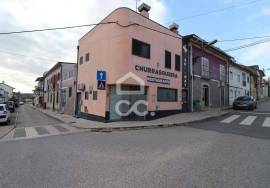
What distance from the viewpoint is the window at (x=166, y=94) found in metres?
14.8

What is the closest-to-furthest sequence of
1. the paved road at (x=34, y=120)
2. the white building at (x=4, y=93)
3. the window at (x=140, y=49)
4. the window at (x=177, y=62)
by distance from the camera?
the window at (x=140, y=49), the paved road at (x=34, y=120), the window at (x=177, y=62), the white building at (x=4, y=93)

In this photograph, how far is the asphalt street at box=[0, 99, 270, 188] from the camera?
3.79 m

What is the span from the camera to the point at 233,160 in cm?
500

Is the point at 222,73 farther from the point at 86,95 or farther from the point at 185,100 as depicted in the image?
the point at 86,95

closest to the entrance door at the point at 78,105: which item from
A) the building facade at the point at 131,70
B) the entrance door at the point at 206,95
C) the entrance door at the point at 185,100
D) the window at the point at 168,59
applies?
the building facade at the point at 131,70

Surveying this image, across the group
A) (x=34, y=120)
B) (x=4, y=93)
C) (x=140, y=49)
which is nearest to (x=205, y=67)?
(x=140, y=49)

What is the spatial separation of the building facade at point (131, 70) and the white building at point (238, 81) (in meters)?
14.0

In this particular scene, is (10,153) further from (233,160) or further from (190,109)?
(190,109)

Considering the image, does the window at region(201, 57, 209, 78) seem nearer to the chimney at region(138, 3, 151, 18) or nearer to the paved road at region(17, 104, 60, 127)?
the chimney at region(138, 3, 151, 18)

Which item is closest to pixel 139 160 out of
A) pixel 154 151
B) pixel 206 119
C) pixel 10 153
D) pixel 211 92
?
pixel 154 151

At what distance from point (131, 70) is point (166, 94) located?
4142 millimetres

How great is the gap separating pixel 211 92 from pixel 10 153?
20.0m

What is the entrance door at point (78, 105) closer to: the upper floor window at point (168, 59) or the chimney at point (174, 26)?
the upper floor window at point (168, 59)

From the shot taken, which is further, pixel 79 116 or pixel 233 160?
pixel 79 116
